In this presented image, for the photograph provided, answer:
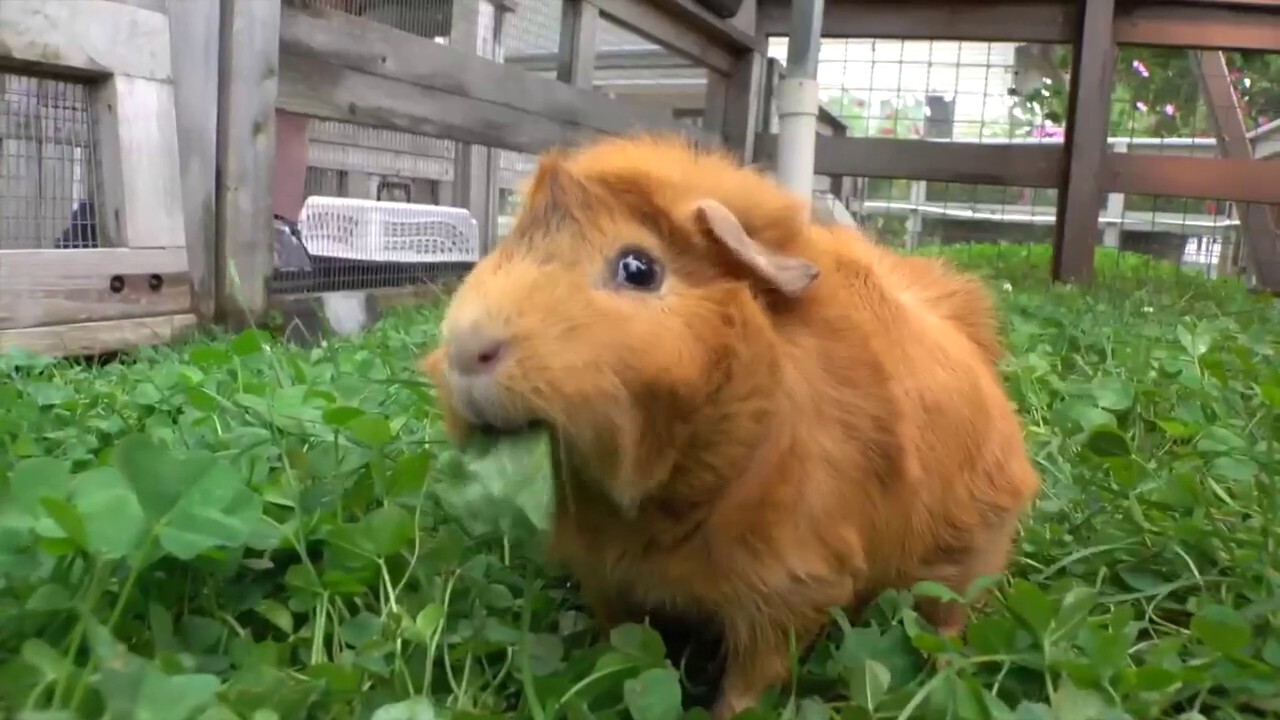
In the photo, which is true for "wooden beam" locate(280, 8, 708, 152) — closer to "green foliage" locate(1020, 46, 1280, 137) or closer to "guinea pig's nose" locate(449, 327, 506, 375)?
"guinea pig's nose" locate(449, 327, 506, 375)

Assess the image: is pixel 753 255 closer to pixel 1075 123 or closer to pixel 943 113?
pixel 1075 123

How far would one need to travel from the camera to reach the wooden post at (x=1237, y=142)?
5.00 meters

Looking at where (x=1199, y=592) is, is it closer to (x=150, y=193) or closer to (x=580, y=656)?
(x=580, y=656)

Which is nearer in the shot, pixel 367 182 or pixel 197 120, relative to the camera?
pixel 197 120

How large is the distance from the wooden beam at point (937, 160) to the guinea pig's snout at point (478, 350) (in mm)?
3791

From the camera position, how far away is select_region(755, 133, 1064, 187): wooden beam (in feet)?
14.1

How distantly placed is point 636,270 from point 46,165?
5.35 feet

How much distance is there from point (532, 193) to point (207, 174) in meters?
1.58

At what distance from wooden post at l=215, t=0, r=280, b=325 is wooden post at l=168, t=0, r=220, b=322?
0.8 inches

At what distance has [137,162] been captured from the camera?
6.32ft

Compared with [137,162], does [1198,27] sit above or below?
above

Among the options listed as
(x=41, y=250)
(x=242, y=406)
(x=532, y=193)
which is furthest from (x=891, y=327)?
(x=41, y=250)

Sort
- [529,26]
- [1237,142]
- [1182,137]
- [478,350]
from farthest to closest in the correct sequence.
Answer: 1. [1182,137]
2. [1237,142]
3. [529,26]
4. [478,350]

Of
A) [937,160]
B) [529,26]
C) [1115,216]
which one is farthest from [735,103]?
[1115,216]
